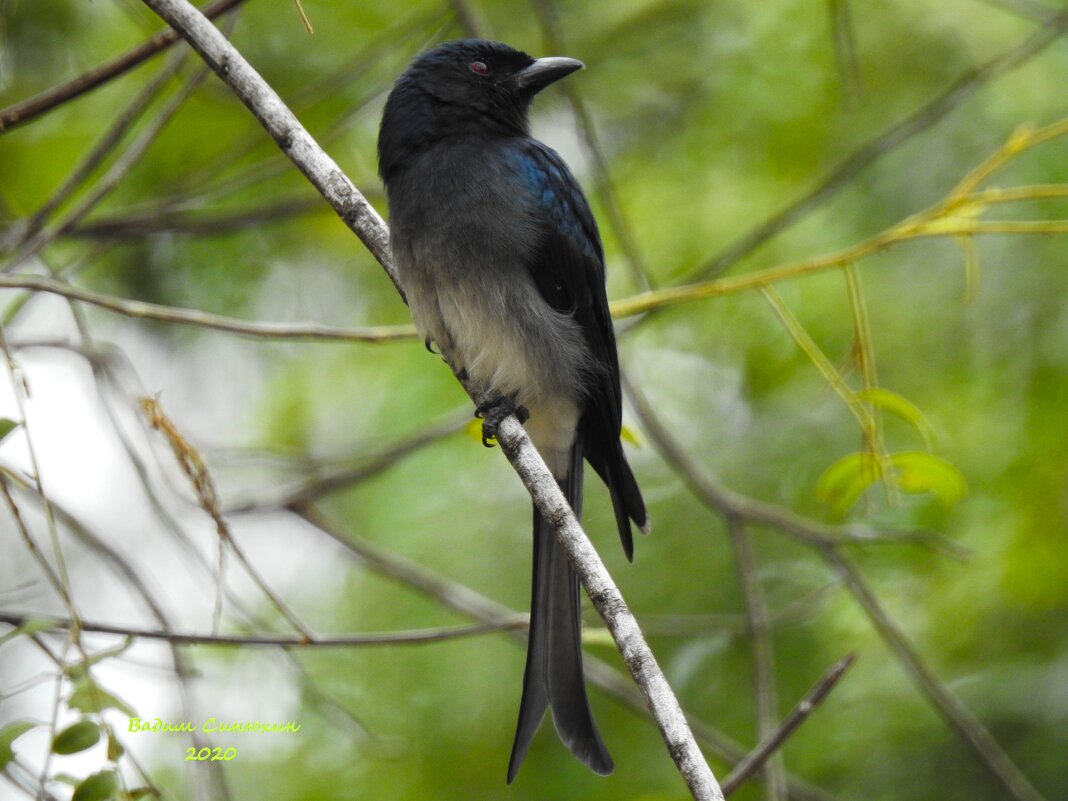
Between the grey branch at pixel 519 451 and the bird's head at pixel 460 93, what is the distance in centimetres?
73

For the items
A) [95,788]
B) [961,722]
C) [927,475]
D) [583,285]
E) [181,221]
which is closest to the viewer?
[95,788]

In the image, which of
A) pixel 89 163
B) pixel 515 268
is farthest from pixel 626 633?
pixel 89 163

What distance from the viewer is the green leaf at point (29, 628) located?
206 cm

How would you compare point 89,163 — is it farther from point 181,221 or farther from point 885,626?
point 885,626

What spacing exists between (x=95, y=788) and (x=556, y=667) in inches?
51.0

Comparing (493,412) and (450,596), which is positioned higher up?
(493,412)

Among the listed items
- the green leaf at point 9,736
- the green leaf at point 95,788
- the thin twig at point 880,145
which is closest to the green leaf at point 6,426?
the green leaf at point 9,736

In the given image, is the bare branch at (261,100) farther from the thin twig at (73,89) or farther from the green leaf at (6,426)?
the green leaf at (6,426)

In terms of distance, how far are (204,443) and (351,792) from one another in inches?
53.3

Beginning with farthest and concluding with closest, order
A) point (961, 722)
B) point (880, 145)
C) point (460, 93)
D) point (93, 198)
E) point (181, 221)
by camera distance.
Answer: point (181, 221) → point (880, 145) → point (460, 93) → point (961, 722) → point (93, 198)

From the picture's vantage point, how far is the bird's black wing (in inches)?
134

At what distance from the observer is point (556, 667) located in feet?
9.74

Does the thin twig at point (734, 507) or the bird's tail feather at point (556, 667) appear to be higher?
the bird's tail feather at point (556, 667)

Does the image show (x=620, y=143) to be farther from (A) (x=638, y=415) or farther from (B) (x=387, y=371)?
(A) (x=638, y=415)
